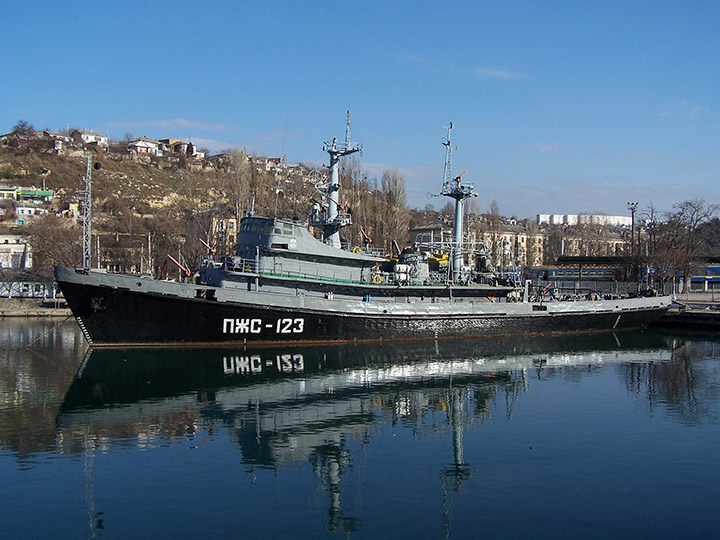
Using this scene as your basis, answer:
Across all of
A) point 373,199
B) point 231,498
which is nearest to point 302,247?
point 231,498

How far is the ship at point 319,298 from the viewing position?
28953 mm

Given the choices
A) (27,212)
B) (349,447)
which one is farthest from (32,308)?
(27,212)

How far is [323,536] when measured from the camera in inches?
435

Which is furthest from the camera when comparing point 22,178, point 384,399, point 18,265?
point 22,178

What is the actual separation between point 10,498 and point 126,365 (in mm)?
14419

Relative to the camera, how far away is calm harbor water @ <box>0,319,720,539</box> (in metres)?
11.7

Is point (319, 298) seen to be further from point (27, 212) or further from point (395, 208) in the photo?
point (27, 212)

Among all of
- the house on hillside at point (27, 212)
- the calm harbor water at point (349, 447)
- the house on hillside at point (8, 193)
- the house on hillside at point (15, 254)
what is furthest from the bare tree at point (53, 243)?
the calm harbor water at point (349, 447)

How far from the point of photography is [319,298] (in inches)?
1248

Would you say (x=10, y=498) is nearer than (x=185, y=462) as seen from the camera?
Yes

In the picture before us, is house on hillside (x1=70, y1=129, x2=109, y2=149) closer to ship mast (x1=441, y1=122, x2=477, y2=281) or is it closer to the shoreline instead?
the shoreline

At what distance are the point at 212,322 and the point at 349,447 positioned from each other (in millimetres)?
14858

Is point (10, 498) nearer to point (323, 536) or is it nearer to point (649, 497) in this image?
point (323, 536)

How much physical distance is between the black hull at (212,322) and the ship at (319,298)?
0.15ft
